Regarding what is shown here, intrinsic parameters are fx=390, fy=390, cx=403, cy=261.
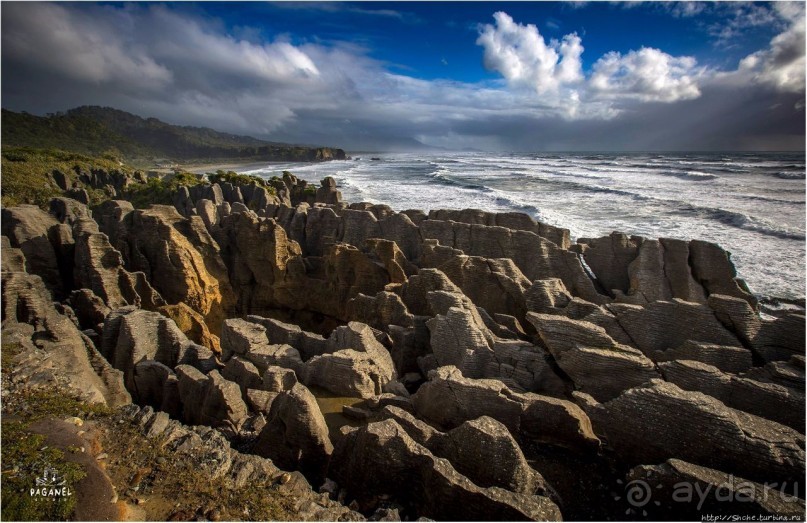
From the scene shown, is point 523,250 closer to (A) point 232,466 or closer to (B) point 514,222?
(B) point 514,222

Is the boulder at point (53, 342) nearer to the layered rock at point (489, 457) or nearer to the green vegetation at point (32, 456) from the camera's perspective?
the green vegetation at point (32, 456)

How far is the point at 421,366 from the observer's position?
11055mm

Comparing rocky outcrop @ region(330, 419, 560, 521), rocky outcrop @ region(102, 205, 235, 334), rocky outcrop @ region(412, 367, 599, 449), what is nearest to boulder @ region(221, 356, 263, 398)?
rocky outcrop @ region(330, 419, 560, 521)

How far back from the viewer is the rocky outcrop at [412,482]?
5.61m

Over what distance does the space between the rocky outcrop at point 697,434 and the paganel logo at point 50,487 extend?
27.7 ft

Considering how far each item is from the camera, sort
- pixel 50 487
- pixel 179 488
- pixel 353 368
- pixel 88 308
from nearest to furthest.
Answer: pixel 50 487
pixel 179 488
pixel 353 368
pixel 88 308

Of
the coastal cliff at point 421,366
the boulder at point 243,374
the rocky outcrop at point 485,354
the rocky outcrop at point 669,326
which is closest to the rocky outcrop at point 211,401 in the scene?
the coastal cliff at point 421,366

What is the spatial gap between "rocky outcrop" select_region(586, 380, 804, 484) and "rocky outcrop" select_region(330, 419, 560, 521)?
2.28 metres

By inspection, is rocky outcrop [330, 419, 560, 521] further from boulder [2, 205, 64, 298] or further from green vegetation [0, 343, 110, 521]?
boulder [2, 205, 64, 298]

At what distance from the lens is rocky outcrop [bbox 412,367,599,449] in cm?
760

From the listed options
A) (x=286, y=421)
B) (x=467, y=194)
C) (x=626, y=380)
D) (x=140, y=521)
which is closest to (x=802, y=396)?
(x=626, y=380)

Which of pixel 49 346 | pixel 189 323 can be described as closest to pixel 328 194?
pixel 189 323

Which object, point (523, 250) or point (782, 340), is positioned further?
Answer: point (523, 250)

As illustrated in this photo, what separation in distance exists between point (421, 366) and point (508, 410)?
3.56 meters
